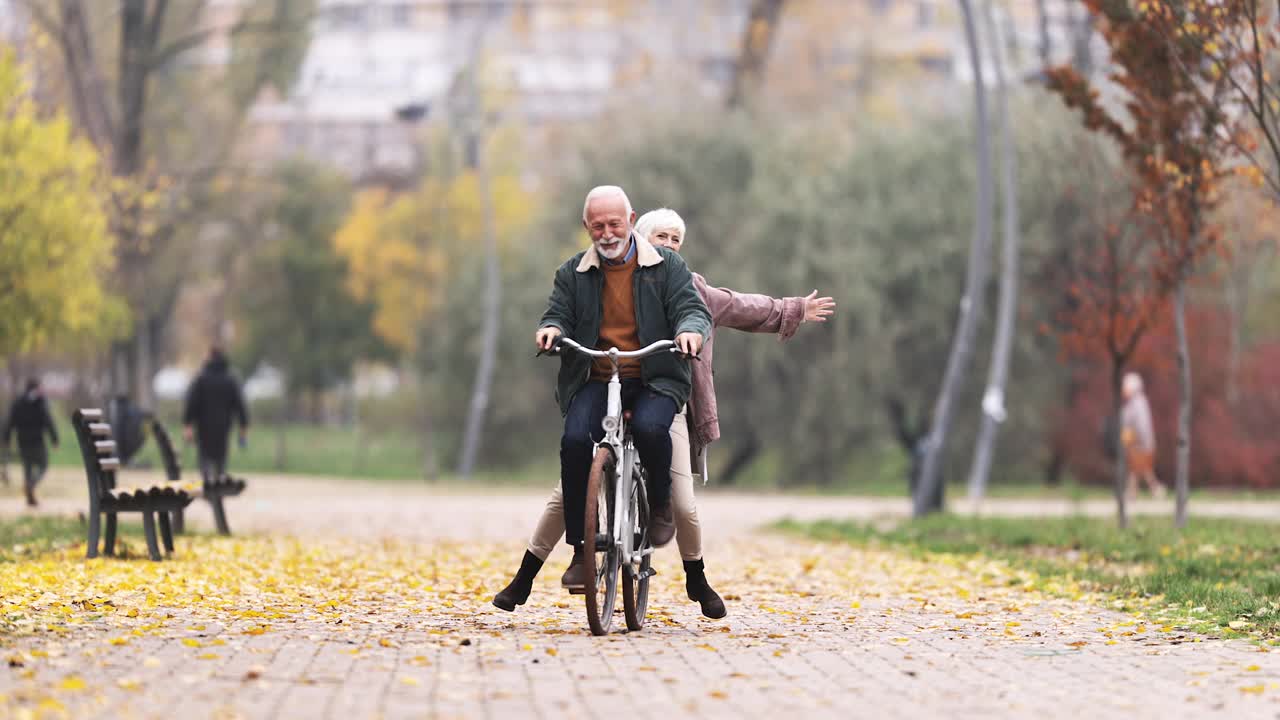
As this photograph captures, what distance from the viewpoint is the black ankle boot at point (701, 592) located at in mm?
9523

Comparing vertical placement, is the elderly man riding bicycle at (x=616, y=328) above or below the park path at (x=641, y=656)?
above

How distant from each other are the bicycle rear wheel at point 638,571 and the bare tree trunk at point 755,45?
33.4 meters

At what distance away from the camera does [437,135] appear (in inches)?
2330

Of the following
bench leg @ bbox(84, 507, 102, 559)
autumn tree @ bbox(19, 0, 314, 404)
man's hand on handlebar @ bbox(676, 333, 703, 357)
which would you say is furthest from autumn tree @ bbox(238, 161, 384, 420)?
man's hand on handlebar @ bbox(676, 333, 703, 357)

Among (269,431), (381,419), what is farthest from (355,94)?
(381,419)

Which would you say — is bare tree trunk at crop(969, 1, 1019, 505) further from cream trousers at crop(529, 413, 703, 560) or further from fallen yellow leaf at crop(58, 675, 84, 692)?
fallen yellow leaf at crop(58, 675, 84, 692)

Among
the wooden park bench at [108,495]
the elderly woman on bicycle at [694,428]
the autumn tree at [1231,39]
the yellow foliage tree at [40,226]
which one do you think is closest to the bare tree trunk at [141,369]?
the yellow foliage tree at [40,226]

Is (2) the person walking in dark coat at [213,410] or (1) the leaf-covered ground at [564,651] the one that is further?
(2) the person walking in dark coat at [213,410]

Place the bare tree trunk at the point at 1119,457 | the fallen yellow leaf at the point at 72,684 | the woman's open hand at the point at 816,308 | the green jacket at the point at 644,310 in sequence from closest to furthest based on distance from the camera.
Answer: the fallen yellow leaf at the point at 72,684 < the green jacket at the point at 644,310 < the woman's open hand at the point at 816,308 < the bare tree trunk at the point at 1119,457

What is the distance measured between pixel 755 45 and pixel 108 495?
103 ft

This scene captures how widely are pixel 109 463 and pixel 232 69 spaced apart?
28.4 meters

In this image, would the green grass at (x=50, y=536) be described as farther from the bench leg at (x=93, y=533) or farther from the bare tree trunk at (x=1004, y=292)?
the bare tree trunk at (x=1004, y=292)

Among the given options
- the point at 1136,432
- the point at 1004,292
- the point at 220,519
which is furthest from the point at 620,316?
the point at 1136,432

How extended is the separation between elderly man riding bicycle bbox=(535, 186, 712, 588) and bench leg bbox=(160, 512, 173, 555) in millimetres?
6080
